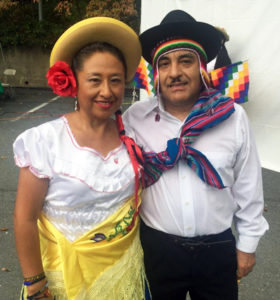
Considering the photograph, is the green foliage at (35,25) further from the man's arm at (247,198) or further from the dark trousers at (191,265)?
the dark trousers at (191,265)

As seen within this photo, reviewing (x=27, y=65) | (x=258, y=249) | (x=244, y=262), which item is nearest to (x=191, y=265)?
(x=244, y=262)

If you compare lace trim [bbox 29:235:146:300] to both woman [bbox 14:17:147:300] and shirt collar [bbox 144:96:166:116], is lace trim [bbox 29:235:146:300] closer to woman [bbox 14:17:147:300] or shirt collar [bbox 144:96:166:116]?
woman [bbox 14:17:147:300]

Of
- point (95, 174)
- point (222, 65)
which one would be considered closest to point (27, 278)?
point (95, 174)

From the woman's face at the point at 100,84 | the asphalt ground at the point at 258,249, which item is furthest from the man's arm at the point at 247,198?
the asphalt ground at the point at 258,249

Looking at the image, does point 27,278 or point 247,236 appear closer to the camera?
point 27,278

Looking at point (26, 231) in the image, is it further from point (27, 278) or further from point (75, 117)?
point (75, 117)

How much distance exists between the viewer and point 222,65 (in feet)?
7.77

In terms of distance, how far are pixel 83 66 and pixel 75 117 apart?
0.78 feet

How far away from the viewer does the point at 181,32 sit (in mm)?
1556

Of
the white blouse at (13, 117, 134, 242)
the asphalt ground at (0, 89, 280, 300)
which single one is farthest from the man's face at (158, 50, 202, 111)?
the asphalt ground at (0, 89, 280, 300)

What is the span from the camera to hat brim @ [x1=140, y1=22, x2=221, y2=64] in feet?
5.05

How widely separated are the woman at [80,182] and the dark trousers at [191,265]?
9.0 inches

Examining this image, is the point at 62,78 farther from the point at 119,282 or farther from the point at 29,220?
the point at 119,282

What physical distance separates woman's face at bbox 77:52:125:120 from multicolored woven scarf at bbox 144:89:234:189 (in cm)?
33
